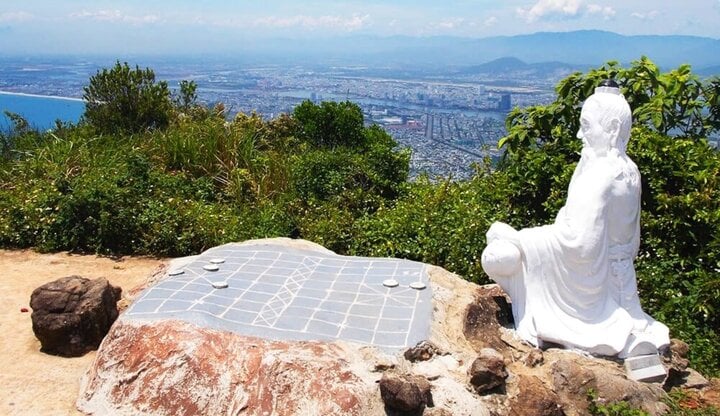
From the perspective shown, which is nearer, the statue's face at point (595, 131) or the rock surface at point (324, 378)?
the rock surface at point (324, 378)

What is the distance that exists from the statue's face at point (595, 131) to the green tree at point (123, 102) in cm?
1012

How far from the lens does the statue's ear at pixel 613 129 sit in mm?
4336

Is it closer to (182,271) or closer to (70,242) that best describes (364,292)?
(182,271)

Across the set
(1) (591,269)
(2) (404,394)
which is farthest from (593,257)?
(2) (404,394)

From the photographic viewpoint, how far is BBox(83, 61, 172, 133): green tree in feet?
41.2

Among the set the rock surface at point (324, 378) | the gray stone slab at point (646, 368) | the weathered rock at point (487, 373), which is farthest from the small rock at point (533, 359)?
the gray stone slab at point (646, 368)

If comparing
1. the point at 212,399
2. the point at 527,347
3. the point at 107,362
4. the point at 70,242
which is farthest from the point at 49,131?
the point at 527,347

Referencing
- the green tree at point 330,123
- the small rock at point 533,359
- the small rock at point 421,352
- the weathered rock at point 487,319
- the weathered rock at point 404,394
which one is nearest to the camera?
the weathered rock at point 404,394

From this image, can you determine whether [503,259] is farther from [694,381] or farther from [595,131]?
[694,381]

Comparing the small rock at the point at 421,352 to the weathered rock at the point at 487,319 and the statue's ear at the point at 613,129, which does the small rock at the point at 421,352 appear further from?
the statue's ear at the point at 613,129

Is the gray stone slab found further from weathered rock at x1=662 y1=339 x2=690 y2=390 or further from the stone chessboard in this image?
the stone chessboard

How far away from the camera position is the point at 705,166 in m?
6.50

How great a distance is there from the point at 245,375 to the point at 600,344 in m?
2.54

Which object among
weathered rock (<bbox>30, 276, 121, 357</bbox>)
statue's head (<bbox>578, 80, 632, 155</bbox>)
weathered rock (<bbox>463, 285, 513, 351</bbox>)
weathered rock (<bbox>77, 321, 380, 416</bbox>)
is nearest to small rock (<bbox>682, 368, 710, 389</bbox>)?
weathered rock (<bbox>463, 285, 513, 351</bbox>)
